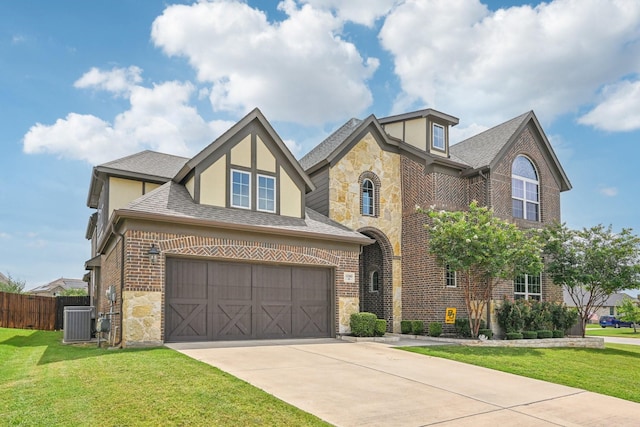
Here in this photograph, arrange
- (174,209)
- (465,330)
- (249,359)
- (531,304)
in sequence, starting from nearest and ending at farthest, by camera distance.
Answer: (249,359), (174,209), (465,330), (531,304)

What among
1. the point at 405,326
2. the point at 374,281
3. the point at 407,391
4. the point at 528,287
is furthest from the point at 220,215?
the point at 528,287

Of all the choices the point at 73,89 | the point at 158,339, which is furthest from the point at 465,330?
the point at 73,89

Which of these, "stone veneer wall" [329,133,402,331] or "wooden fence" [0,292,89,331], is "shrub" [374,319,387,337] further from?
"wooden fence" [0,292,89,331]

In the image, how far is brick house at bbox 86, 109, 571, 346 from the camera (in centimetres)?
1345

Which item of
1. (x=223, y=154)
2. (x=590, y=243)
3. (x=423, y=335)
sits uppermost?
(x=223, y=154)

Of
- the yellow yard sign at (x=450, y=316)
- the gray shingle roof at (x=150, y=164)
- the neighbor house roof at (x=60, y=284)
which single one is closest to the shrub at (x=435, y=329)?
the yellow yard sign at (x=450, y=316)

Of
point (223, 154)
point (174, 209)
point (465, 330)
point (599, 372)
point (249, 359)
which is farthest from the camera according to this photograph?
point (465, 330)

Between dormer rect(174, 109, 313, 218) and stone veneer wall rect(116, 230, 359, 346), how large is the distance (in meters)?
1.62

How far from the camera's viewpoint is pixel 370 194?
67.6ft

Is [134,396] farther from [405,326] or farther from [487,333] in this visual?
[405,326]

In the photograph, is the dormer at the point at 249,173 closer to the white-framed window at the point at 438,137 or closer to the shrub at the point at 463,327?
the shrub at the point at 463,327

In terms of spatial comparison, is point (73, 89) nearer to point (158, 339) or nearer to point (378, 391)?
point (158, 339)

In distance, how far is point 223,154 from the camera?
15.6m

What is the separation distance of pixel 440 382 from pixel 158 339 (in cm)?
718
